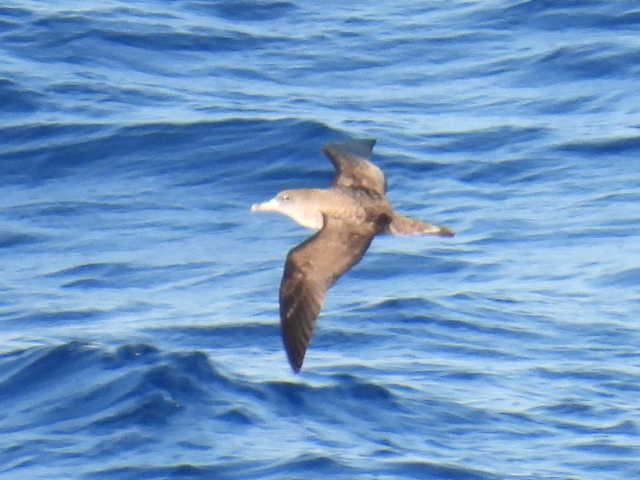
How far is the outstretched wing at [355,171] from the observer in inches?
380

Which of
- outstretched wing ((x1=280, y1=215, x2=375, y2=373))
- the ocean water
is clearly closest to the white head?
outstretched wing ((x1=280, y1=215, x2=375, y2=373))

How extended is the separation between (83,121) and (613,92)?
5138mm

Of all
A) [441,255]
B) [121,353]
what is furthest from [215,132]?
[121,353]

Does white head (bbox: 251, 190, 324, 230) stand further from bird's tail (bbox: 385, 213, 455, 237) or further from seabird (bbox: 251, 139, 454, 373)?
bird's tail (bbox: 385, 213, 455, 237)

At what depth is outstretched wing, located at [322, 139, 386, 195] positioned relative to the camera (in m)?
9.65

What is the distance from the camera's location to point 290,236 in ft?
50.2

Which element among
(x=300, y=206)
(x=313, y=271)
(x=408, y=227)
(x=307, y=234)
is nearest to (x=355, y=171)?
(x=300, y=206)

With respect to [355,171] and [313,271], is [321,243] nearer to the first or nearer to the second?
[313,271]

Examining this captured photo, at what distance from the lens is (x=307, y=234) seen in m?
15.1

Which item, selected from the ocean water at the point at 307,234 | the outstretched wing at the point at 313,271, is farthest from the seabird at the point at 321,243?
the ocean water at the point at 307,234

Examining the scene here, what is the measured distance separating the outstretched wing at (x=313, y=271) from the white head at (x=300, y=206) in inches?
5.7

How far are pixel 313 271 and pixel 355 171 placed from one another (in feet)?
3.48

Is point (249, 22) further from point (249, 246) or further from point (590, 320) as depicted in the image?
point (590, 320)

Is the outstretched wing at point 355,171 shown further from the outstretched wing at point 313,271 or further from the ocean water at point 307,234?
the ocean water at point 307,234
